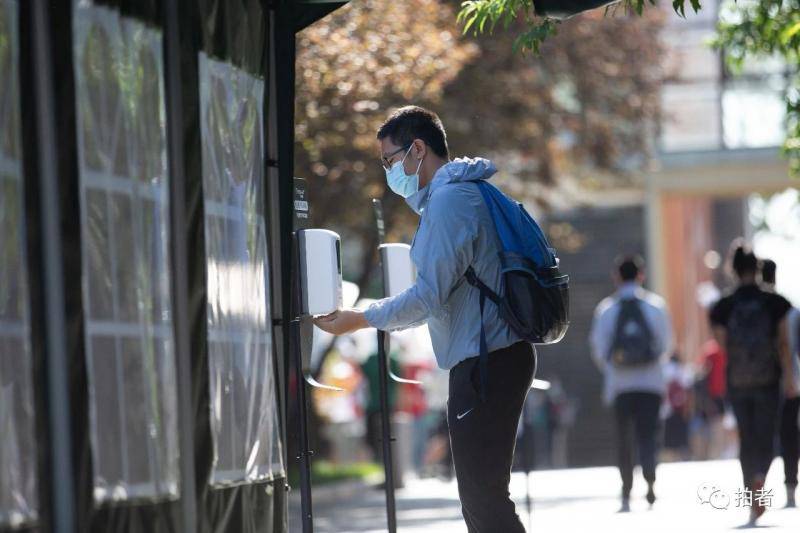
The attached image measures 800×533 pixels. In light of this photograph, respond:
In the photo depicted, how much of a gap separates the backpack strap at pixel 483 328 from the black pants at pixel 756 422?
586 centimetres

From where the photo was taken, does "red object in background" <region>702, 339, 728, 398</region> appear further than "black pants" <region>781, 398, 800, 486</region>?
Yes

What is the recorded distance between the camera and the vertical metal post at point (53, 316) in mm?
6160

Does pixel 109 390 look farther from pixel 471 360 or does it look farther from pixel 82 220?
pixel 471 360

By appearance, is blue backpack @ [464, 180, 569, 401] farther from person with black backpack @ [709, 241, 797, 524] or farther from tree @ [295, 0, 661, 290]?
tree @ [295, 0, 661, 290]

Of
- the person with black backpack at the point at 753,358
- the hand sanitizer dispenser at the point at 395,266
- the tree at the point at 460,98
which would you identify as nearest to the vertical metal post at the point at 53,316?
the hand sanitizer dispenser at the point at 395,266

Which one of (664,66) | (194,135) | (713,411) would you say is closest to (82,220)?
(194,135)

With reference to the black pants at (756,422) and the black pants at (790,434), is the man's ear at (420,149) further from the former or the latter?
the black pants at (790,434)

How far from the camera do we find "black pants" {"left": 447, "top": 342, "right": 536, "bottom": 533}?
656 cm

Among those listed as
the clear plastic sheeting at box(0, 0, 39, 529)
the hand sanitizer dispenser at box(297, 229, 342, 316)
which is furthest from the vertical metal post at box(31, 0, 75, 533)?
the hand sanitizer dispenser at box(297, 229, 342, 316)

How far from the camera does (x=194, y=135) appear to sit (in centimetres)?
765

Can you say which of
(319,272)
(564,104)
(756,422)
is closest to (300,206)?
(319,272)

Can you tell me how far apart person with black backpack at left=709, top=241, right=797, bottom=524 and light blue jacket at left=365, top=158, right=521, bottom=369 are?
5.72m

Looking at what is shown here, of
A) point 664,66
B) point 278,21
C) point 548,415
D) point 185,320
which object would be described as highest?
point 664,66

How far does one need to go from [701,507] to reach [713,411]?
1642 centimetres
